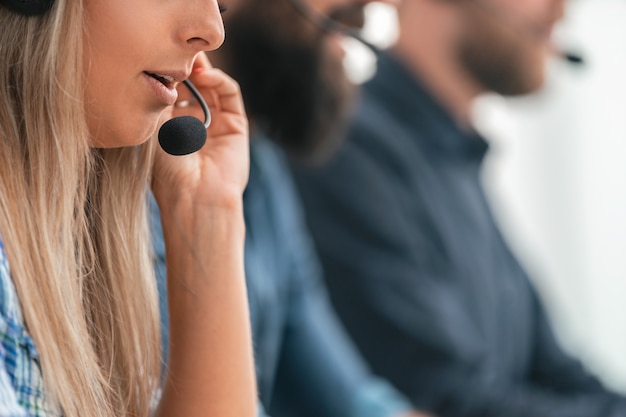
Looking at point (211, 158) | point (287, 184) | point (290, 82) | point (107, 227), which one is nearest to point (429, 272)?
point (287, 184)

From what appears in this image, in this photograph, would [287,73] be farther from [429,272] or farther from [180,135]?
[180,135]

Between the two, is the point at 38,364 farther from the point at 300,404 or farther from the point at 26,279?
the point at 300,404

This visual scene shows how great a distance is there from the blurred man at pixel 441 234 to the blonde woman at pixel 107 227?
0.82 meters

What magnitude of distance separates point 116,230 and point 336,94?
76 cm

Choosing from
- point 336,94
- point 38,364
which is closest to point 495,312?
point 336,94

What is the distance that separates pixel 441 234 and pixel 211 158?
93 cm

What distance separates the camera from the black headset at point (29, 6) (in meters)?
0.64

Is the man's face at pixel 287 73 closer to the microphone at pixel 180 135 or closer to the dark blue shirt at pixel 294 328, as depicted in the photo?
the dark blue shirt at pixel 294 328

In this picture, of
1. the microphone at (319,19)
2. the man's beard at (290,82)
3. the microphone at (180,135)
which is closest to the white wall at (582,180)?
the man's beard at (290,82)

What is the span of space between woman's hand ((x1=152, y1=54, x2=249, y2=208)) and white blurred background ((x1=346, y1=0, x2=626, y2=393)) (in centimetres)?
180

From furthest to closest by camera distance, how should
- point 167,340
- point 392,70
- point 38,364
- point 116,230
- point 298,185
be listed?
point 392,70 → point 298,185 → point 167,340 → point 116,230 → point 38,364

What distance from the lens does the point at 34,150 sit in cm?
67

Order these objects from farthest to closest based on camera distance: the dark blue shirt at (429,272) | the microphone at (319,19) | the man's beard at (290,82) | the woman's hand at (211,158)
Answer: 1. the dark blue shirt at (429,272)
2. the man's beard at (290,82)
3. the microphone at (319,19)
4. the woman's hand at (211,158)

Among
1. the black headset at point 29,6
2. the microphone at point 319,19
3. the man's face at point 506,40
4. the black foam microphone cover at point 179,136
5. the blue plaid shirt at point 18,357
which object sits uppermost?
the man's face at point 506,40
